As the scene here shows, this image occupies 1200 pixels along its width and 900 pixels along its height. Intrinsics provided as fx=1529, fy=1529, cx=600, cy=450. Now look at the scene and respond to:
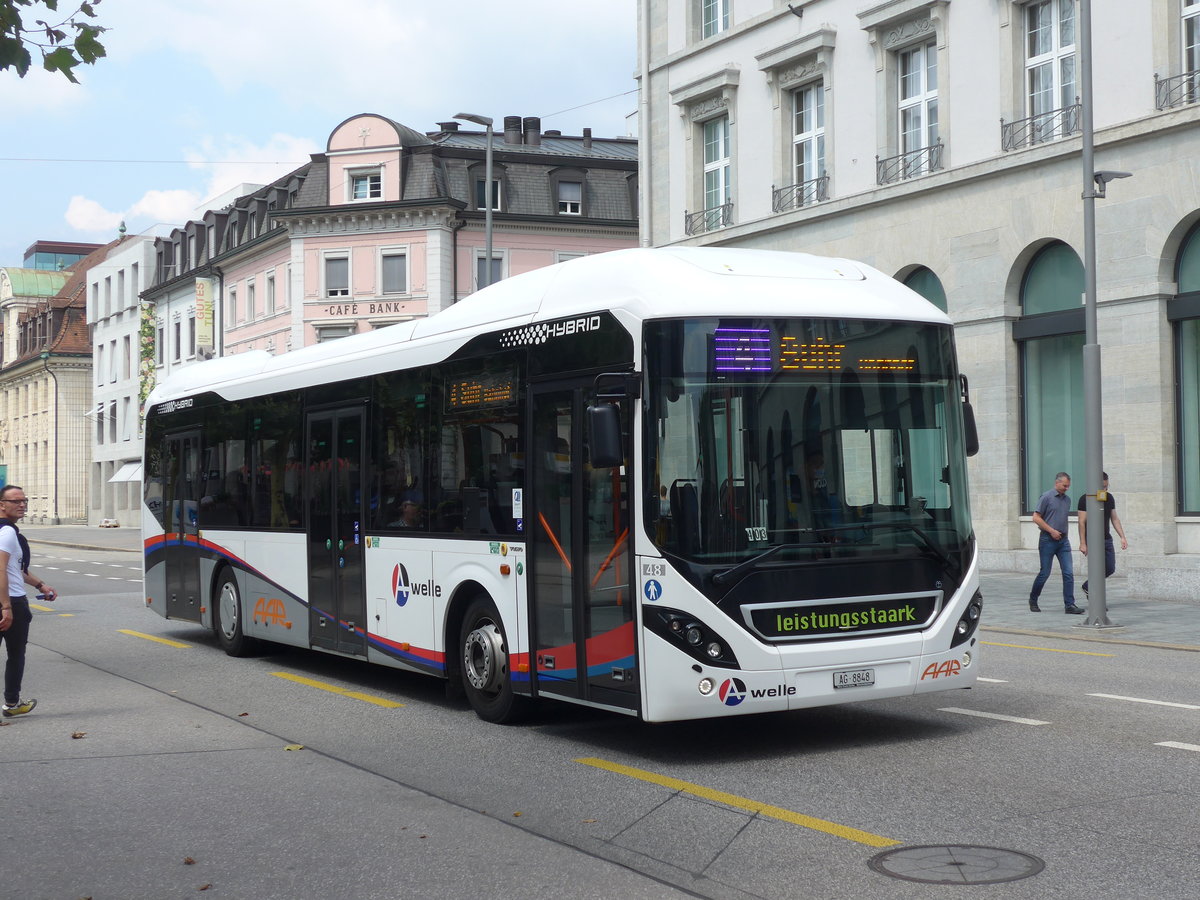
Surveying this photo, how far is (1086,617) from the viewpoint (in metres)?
17.6

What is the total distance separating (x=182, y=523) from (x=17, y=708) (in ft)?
18.6

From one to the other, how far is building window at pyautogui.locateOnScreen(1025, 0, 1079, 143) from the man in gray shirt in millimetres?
7496

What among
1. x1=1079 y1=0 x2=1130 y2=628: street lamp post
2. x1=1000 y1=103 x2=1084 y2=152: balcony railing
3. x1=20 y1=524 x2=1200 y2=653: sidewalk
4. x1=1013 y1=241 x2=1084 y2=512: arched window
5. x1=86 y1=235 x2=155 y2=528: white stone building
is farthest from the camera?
x1=86 y1=235 x2=155 y2=528: white stone building

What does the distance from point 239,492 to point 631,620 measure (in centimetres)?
737

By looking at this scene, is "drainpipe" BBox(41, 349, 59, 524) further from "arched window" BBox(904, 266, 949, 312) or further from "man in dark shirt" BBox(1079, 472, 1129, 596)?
"man in dark shirt" BBox(1079, 472, 1129, 596)

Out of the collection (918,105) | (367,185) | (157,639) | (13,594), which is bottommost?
(157,639)

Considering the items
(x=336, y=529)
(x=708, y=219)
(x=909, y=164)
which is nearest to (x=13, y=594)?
(x=336, y=529)

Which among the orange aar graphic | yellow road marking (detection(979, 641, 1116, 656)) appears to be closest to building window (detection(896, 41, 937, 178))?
yellow road marking (detection(979, 641, 1116, 656))

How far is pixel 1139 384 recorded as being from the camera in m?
23.2

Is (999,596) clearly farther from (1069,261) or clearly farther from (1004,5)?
(1004,5)

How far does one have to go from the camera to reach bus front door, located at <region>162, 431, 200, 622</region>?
16.3 m

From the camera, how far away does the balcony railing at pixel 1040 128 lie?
79.4ft

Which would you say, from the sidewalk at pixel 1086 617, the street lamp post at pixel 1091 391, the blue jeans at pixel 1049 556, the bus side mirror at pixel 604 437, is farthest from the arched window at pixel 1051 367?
the bus side mirror at pixel 604 437

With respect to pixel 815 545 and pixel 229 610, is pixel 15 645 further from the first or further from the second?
pixel 815 545
